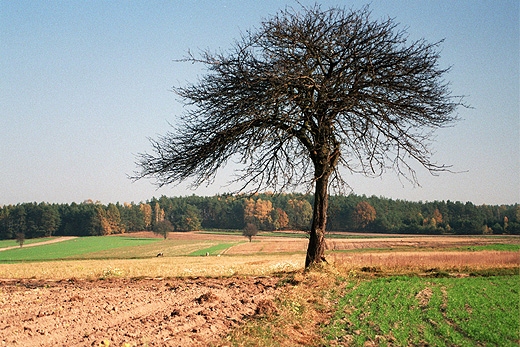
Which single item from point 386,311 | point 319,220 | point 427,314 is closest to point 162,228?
point 319,220

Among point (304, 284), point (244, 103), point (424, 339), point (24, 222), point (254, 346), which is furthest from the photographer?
point (24, 222)

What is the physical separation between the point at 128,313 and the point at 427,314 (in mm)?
5136

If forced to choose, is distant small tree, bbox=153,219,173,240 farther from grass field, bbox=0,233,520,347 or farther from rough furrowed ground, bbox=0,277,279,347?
rough furrowed ground, bbox=0,277,279,347

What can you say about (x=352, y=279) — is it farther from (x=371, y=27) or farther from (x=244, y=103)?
(x=371, y=27)

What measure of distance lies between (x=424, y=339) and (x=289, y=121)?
24.3 feet

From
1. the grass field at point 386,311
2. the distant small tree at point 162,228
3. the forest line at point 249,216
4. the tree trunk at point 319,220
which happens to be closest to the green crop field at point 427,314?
the grass field at point 386,311

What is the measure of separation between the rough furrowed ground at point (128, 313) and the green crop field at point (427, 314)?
171 centimetres

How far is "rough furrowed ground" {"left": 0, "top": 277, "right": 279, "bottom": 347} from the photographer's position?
639 centimetres

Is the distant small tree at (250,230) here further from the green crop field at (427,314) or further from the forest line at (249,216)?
the green crop field at (427,314)

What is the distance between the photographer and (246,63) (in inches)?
512

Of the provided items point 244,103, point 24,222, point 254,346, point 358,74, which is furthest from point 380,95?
point 24,222

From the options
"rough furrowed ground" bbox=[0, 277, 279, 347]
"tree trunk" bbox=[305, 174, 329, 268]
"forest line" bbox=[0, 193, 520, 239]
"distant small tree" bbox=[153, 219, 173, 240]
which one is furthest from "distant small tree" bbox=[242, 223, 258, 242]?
"rough furrowed ground" bbox=[0, 277, 279, 347]

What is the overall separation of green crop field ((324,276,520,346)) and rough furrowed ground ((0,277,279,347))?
171 centimetres

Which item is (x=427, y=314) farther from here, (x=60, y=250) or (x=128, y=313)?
(x=60, y=250)
